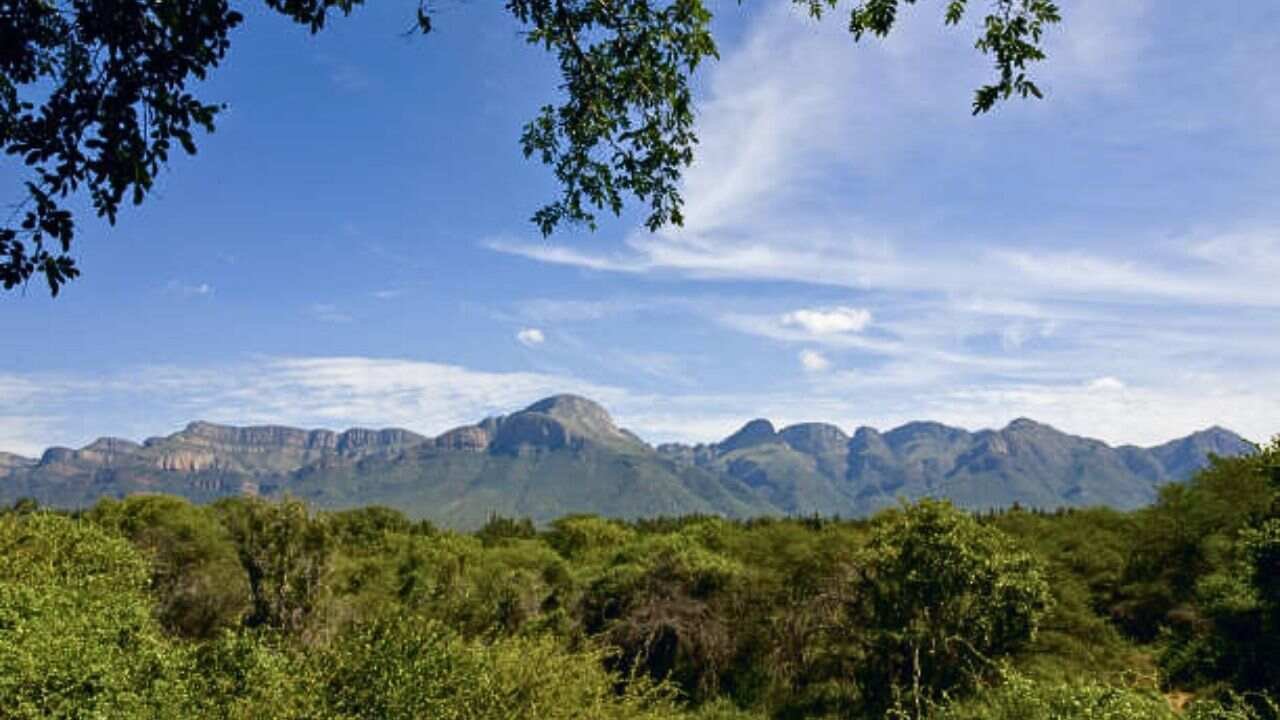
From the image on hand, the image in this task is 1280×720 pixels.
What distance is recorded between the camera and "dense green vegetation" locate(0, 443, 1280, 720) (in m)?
13.5

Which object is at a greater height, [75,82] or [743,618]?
[75,82]

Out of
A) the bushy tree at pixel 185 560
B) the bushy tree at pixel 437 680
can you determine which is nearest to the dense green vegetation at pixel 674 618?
the bushy tree at pixel 437 680

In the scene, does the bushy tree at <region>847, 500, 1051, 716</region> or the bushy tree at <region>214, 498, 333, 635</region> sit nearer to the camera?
the bushy tree at <region>847, 500, 1051, 716</region>

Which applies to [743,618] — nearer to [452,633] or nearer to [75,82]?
[452,633]

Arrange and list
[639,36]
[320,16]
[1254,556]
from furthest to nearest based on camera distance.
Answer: [1254,556]
[639,36]
[320,16]

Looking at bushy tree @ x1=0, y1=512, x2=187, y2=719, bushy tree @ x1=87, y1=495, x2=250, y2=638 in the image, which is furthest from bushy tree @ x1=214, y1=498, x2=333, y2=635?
bushy tree @ x1=0, y1=512, x2=187, y2=719

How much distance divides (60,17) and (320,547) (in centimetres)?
2656

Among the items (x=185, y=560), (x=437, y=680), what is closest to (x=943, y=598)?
(x=437, y=680)

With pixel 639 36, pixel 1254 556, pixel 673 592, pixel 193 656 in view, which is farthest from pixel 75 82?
pixel 673 592

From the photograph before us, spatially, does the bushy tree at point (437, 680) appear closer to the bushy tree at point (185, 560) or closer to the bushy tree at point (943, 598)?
the bushy tree at point (943, 598)

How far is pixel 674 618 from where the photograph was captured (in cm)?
2995

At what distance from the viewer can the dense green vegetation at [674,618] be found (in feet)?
44.4

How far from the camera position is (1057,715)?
9.72 meters

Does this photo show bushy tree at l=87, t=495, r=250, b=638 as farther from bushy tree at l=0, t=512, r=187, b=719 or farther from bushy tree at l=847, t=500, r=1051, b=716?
bushy tree at l=847, t=500, r=1051, b=716
